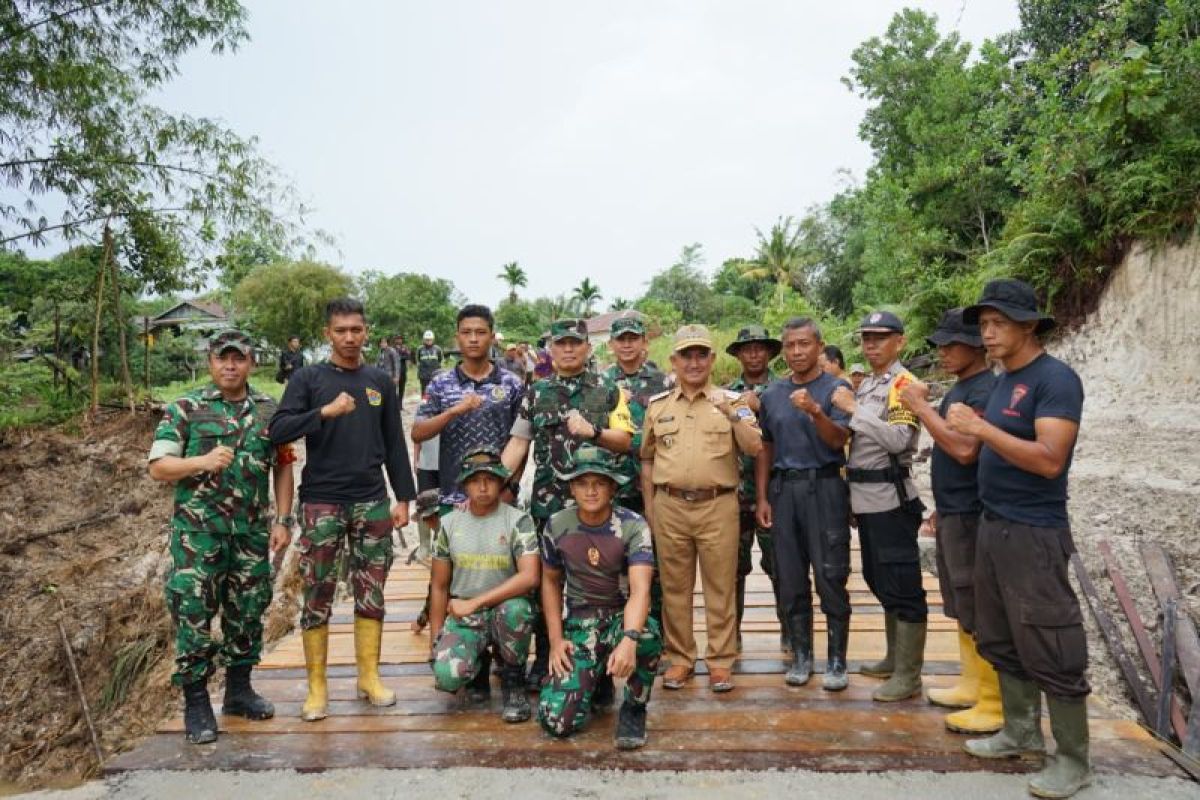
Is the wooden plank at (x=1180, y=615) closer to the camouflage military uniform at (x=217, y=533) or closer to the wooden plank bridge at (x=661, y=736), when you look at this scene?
the wooden plank bridge at (x=661, y=736)

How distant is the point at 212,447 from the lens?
11.4 feet

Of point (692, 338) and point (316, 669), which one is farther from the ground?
point (692, 338)

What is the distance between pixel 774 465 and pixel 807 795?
1.57m

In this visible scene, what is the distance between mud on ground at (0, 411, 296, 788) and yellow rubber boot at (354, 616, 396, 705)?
194 centimetres

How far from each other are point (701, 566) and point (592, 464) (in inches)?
33.1

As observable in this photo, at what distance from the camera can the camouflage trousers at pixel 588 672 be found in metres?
3.24

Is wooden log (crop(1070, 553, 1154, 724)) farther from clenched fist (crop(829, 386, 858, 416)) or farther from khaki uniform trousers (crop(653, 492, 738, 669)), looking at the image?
khaki uniform trousers (crop(653, 492, 738, 669))

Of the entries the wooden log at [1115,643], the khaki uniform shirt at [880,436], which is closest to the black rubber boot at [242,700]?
the khaki uniform shirt at [880,436]

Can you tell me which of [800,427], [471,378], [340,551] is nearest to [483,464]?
[471,378]

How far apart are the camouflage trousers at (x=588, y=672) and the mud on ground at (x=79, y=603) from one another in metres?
2.98

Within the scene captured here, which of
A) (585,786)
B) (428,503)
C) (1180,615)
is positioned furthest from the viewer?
(1180,615)

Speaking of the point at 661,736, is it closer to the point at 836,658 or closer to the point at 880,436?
the point at 836,658

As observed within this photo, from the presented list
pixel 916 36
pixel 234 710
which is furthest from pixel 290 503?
pixel 916 36

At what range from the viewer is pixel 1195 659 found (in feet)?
15.2
